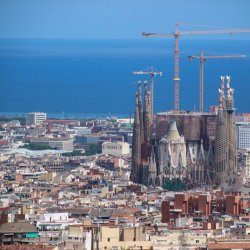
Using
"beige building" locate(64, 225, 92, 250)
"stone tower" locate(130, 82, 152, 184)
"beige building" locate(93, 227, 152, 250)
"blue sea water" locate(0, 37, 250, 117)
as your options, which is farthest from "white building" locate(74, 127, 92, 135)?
"beige building" locate(93, 227, 152, 250)

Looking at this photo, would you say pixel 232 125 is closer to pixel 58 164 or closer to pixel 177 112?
pixel 177 112

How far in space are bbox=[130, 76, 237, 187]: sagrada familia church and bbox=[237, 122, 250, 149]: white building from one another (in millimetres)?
10652

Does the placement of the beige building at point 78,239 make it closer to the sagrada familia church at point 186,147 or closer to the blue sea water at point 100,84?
the sagrada familia church at point 186,147

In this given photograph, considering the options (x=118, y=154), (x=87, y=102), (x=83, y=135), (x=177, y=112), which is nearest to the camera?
(x=177, y=112)

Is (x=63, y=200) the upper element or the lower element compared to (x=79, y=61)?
lower

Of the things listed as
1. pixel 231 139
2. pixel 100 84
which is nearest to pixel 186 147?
pixel 231 139

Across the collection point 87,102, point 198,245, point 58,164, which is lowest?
point 198,245

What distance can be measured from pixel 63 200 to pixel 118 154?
2580 centimetres

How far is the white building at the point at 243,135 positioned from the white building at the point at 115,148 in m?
4.27

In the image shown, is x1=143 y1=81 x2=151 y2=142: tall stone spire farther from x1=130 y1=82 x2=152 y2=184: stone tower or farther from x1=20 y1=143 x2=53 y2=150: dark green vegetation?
x1=20 y1=143 x2=53 y2=150: dark green vegetation

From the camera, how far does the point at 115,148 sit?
278 ft

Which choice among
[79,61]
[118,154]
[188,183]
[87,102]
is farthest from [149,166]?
[79,61]

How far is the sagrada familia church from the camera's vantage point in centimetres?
6906

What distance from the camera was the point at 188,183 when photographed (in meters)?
68.2
